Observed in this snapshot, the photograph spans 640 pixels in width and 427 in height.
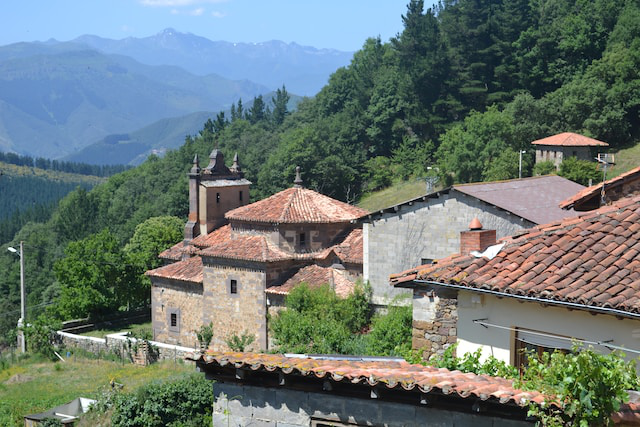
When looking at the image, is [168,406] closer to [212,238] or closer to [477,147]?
[212,238]

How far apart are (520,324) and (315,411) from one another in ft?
10.4

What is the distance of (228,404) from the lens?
9.55m

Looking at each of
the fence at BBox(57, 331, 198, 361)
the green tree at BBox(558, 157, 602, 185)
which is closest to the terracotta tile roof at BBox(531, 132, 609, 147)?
the green tree at BBox(558, 157, 602, 185)

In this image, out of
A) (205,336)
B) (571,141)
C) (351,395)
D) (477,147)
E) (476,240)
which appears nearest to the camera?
(351,395)

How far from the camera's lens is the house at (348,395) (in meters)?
8.50

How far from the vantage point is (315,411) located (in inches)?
358

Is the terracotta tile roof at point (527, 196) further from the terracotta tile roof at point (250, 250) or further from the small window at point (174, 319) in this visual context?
the small window at point (174, 319)

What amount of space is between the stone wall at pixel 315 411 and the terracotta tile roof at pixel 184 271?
94.6ft

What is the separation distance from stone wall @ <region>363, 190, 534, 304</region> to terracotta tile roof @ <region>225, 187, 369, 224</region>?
15.1ft

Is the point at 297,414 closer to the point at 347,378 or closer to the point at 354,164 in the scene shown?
the point at 347,378


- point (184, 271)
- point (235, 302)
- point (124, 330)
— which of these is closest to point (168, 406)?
point (235, 302)

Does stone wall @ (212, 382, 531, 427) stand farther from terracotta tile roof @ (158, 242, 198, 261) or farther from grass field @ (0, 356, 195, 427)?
terracotta tile roof @ (158, 242, 198, 261)

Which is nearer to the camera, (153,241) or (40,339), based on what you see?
(40,339)

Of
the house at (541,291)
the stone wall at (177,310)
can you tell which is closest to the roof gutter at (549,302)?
the house at (541,291)
